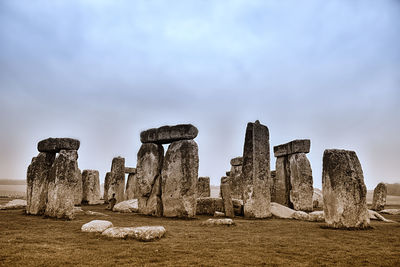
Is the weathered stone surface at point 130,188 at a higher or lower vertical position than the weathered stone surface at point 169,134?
lower

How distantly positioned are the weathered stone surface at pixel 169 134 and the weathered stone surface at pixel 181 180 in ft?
0.72

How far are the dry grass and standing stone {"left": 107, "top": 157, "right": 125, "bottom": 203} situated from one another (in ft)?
26.6

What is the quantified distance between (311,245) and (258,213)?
184 inches

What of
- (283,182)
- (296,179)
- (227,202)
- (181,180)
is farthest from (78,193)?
(296,179)

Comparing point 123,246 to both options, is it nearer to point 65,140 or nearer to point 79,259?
point 79,259

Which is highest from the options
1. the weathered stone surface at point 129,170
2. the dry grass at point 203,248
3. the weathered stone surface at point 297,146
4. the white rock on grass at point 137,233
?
the weathered stone surface at point 297,146

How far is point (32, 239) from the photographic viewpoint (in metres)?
4.93

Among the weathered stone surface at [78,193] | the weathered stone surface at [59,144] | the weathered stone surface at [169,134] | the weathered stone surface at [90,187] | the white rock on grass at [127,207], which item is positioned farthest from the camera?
the weathered stone surface at [90,187]

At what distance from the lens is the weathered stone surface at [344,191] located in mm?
6551

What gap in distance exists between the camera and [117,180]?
47.4 feet

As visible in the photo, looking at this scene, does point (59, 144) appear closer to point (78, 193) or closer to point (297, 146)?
point (78, 193)

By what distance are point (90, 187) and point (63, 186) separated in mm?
9782

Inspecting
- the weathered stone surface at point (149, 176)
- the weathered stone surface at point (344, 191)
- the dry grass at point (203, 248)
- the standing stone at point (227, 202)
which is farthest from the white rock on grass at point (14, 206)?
the weathered stone surface at point (344, 191)

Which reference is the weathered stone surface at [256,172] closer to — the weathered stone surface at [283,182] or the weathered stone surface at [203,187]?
the weathered stone surface at [283,182]
